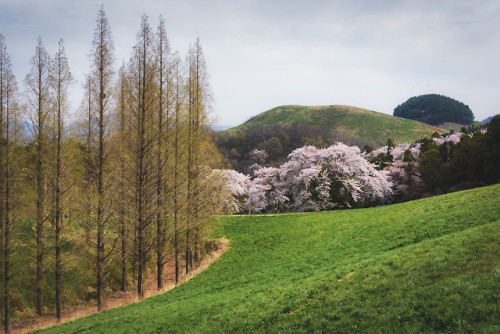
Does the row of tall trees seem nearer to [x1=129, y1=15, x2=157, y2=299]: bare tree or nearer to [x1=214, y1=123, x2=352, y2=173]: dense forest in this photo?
[x1=129, y1=15, x2=157, y2=299]: bare tree

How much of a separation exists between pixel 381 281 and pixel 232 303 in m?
5.94

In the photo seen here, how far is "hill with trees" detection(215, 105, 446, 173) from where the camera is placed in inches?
3765

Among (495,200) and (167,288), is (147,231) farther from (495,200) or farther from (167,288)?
(495,200)

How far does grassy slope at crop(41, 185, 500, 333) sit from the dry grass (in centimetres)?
138

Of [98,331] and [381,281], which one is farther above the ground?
[381,281]

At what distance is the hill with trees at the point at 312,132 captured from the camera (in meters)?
95.6

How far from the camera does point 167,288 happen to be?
62.8 feet

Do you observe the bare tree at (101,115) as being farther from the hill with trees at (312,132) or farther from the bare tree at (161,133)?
the hill with trees at (312,132)

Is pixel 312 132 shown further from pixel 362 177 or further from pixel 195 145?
pixel 195 145

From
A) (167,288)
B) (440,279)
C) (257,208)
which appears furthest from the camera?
(257,208)

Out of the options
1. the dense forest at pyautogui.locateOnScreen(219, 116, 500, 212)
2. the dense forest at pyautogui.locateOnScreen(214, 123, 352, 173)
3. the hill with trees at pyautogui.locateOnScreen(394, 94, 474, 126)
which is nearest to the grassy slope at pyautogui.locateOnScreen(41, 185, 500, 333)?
the dense forest at pyautogui.locateOnScreen(219, 116, 500, 212)

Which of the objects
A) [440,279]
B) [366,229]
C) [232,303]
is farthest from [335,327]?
[366,229]

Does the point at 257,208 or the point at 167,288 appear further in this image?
the point at 257,208

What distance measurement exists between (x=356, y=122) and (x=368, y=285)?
14497 cm
